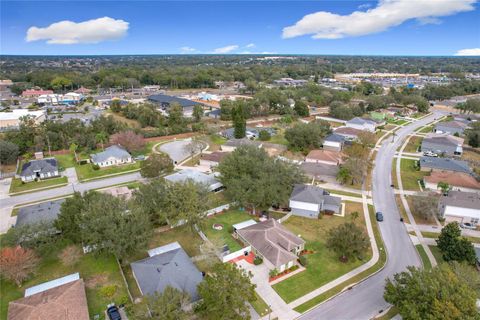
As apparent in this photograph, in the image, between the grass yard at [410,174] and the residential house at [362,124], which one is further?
the residential house at [362,124]

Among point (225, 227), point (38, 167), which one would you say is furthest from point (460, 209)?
point (38, 167)

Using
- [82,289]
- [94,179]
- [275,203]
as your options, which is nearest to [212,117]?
[94,179]

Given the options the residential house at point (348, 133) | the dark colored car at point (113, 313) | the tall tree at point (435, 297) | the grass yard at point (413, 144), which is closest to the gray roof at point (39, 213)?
the dark colored car at point (113, 313)

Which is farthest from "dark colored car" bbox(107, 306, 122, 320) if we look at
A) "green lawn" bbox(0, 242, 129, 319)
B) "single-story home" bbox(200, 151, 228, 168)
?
"single-story home" bbox(200, 151, 228, 168)

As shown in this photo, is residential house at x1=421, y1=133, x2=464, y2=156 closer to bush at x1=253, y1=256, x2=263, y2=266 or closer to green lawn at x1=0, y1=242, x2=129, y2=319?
bush at x1=253, y1=256, x2=263, y2=266

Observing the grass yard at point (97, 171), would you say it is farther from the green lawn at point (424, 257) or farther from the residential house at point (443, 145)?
the residential house at point (443, 145)

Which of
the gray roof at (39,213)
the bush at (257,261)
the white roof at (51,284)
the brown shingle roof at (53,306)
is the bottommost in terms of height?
the bush at (257,261)
